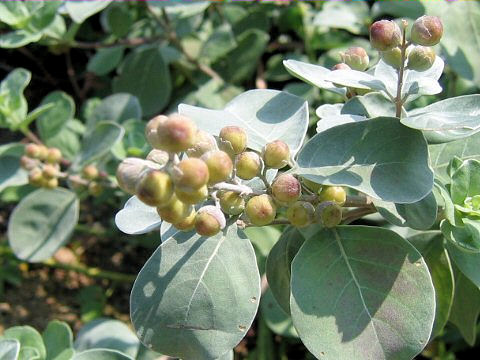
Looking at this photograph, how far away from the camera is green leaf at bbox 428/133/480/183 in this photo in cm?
134

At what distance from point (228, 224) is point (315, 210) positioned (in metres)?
0.17

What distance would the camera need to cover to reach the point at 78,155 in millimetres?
2227

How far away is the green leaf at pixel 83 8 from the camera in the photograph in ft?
6.71

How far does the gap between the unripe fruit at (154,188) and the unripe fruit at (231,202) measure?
8.8 inches

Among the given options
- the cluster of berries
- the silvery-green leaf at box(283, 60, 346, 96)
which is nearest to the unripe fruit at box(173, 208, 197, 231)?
the cluster of berries

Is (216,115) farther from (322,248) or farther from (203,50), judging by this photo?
(203,50)

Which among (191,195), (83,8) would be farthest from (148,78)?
(191,195)

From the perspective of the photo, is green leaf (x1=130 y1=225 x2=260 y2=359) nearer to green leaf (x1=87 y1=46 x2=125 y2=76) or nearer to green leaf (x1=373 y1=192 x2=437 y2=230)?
green leaf (x1=373 y1=192 x2=437 y2=230)

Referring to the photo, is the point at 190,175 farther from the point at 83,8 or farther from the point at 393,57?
the point at 83,8

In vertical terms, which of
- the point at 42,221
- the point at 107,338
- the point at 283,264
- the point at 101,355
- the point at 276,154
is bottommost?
the point at 107,338

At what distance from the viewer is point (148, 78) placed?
260 centimetres

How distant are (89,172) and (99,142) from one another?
10 centimetres

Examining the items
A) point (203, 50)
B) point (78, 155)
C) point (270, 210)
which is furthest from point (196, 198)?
point (203, 50)

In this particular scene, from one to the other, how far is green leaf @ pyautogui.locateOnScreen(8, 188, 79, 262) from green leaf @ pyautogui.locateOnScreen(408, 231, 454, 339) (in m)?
1.21
